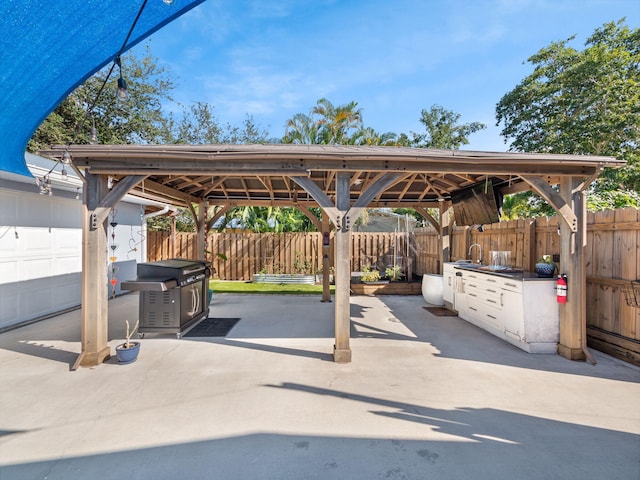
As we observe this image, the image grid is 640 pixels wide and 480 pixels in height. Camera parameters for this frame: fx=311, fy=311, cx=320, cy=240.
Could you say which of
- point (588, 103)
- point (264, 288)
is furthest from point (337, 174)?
point (588, 103)

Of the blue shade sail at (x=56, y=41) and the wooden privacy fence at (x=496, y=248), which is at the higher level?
the blue shade sail at (x=56, y=41)

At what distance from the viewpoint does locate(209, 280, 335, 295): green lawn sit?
9422mm

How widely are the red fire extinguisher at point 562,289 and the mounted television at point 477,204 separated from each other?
5.35 feet

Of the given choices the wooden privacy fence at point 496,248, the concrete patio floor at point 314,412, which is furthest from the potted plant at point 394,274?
the concrete patio floor at point 314,412

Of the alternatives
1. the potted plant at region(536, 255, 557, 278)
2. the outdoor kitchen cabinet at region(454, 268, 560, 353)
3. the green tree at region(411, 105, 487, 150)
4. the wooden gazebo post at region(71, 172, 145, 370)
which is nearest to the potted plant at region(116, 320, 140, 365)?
the wooden gazebo post at region(71, 172, 145, 370)

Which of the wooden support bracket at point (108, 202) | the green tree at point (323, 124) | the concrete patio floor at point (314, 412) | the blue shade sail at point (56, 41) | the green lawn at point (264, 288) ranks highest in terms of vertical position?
the green tree at point (323, 124)

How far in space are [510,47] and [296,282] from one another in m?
9.06

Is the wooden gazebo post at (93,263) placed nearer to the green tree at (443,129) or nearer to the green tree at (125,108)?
the green tree at (125,108)

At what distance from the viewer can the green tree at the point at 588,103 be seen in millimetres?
10211

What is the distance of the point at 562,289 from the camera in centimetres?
427

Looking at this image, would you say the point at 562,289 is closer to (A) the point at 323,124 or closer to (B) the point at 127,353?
(B) the point at 127,353

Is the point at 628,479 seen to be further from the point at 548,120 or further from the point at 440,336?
the point at 548,120

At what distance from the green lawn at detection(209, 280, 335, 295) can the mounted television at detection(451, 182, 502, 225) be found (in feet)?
14.2

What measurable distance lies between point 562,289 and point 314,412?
12.3 feet
